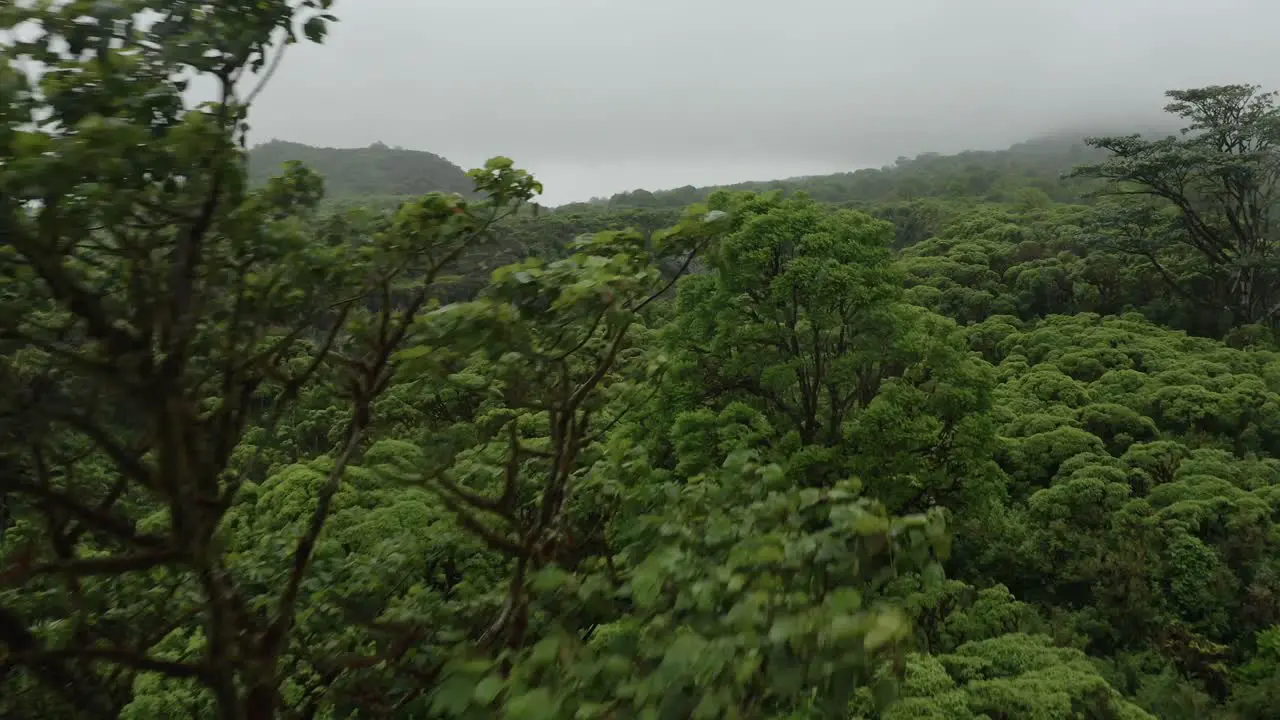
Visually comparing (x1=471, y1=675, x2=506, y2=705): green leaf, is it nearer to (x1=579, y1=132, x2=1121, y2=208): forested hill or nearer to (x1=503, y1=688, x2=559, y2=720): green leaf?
(x1=503, y1=688, x2=559, y2=720): green leaf

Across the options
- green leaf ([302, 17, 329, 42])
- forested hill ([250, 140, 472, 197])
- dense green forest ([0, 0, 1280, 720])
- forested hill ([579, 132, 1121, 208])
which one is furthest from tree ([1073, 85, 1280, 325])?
forested hill ([250, 140, 472, 197])

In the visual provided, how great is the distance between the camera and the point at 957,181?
91.6 m

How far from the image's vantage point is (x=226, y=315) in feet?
10.2

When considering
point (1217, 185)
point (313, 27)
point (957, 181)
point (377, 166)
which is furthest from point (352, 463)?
point (377, 166)

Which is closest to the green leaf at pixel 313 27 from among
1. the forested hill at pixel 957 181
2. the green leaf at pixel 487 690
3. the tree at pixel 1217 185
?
the green leaf at pixel 487 690

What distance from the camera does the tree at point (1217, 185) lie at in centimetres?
2742

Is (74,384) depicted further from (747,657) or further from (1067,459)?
(1067,459)

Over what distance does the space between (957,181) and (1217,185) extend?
66117 millimetres

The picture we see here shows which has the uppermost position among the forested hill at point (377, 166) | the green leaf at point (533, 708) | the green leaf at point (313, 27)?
the forested hill at point (377, 166)

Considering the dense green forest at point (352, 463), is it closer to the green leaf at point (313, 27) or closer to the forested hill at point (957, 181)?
the green leaf at point (313, 27)

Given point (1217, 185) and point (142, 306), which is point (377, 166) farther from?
point (142, 306)

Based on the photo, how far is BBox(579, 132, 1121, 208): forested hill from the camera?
281 ft

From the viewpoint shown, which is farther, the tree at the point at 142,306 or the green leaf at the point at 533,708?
the tree at the point at 142,306

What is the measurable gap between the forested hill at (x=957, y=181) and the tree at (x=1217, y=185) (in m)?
21.4
